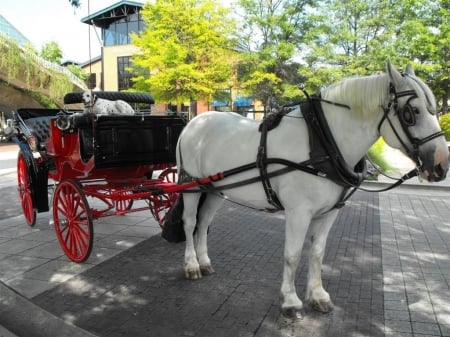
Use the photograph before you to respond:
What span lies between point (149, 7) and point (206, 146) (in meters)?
25.5

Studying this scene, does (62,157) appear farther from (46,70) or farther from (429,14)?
(429,14)

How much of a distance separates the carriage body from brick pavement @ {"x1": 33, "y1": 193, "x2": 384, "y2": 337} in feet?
2.12

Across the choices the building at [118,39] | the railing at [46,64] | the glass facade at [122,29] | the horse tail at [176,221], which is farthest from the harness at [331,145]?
the glass facade at [122,29]

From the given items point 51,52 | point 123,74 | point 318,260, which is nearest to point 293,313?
point 318,260

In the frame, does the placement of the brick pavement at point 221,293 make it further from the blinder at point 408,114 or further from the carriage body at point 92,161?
the blinder at point 408,114

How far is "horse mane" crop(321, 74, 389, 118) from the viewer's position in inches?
105

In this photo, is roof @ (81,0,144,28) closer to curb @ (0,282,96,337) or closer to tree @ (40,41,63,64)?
tree @ (40,41,63,64)

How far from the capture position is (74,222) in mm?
4727

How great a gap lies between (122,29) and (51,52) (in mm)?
11248

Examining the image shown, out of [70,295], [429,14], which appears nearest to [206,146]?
[70,295]

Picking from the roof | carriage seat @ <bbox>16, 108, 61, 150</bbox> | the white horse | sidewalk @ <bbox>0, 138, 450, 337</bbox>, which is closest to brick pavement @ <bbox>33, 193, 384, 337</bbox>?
sidewalk @ <bbox>0, 138, 450, 337</bbox>

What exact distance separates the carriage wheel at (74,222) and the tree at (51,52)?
49.7 m

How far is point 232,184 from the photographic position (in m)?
3.46

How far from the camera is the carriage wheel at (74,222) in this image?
4.50 m
